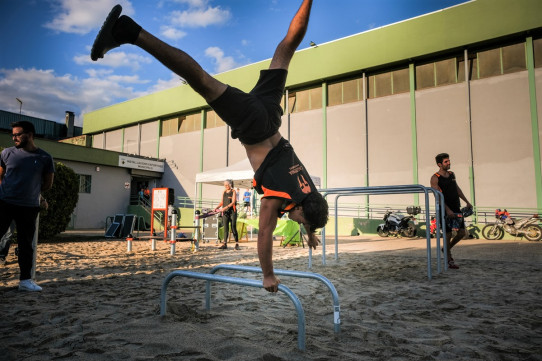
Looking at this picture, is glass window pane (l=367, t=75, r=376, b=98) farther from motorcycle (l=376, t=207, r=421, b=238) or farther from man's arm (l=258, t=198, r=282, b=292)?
man's arm (l=258, t=198, r=282, b=292)

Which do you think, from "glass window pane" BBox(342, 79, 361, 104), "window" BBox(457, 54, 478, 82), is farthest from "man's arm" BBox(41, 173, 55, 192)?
"window" BBox(457, 54, 478, 82)

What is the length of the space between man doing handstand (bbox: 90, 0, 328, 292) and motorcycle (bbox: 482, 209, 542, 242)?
12.5m

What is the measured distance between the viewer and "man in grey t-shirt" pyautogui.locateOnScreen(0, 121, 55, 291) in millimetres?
3723

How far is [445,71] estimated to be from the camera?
15117 mm

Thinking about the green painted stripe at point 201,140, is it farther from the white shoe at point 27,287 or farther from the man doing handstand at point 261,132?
the man doing handstand at point 261,132

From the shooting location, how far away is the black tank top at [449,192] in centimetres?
575

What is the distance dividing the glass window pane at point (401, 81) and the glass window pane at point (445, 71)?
4.22 ft

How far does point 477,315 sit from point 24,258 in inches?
180

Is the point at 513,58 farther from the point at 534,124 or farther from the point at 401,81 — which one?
the point at 401,81

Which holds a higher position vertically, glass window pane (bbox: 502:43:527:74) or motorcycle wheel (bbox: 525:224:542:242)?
glass window pane (bbox: 502:43:527:74)

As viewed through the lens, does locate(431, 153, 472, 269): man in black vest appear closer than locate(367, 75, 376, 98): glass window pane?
Yes

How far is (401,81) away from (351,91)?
245 cm

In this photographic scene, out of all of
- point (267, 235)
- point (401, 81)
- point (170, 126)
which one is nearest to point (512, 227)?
point (401, 81)

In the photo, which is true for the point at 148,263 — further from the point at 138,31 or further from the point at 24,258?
the point at 138,31
